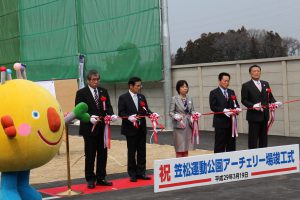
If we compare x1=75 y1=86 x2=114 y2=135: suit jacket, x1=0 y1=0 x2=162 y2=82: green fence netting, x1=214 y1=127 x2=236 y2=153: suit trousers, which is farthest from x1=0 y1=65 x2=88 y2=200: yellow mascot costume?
x1=0 y1=0 x2=162 y2=82: green fence netting

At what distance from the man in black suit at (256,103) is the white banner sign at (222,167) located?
155cm

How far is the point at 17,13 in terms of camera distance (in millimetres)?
26094

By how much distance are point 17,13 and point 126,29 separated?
8830 millimetres

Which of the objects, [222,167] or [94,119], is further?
[94,119]

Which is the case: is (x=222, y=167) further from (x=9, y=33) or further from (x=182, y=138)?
(x=9, y=33)

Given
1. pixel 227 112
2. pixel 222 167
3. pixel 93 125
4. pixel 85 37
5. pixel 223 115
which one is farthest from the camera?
pixel 85 37

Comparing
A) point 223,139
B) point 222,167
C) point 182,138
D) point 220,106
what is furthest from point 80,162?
point 222,167

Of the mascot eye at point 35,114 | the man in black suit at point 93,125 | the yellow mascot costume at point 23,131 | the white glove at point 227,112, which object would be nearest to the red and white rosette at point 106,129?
the man in black suit at point 93,125

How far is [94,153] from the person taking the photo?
7.91m

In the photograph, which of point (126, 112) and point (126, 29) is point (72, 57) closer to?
point (126, 29)

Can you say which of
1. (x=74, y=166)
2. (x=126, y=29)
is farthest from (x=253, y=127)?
(x=126, y=29)

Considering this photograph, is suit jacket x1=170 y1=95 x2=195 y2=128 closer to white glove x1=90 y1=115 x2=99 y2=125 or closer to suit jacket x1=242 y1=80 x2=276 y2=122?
suit jacket x1=242 y1=80 x2=276 y2=122

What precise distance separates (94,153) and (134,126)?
30.5 inches

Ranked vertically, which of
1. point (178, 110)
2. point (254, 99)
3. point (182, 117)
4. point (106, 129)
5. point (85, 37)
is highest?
point (85, 37)
